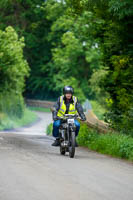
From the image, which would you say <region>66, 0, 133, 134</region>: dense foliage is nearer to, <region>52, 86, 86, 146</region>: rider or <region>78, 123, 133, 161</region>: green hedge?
<region>78, 123, 133, 161</region>: green hedge

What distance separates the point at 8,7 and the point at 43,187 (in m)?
61.1

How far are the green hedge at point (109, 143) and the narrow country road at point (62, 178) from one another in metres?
1.17

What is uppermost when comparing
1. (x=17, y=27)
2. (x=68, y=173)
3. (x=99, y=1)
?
(x=17, y=27)

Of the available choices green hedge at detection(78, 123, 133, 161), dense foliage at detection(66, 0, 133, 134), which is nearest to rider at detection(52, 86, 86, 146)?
green hedge at detection(78, 123, 133, 161)

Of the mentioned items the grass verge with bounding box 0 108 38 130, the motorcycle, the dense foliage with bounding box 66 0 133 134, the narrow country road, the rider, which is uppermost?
the dense foliage with bounding box 66 0 133 134

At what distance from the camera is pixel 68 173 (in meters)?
10.6

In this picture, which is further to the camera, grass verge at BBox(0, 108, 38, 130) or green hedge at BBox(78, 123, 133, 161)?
grass verge at BBox(0, 108, 38, 130)

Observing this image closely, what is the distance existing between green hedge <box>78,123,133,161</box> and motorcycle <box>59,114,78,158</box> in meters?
1.50

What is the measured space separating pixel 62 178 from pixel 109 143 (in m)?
6.42

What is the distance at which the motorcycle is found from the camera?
1402cm

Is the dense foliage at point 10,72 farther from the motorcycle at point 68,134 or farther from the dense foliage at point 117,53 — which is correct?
the motorcycle at point 68,134

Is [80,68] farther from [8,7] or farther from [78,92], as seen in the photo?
[8,7]

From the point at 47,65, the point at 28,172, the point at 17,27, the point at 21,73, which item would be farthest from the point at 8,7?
the point at 28,172

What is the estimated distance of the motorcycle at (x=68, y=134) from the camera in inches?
552
